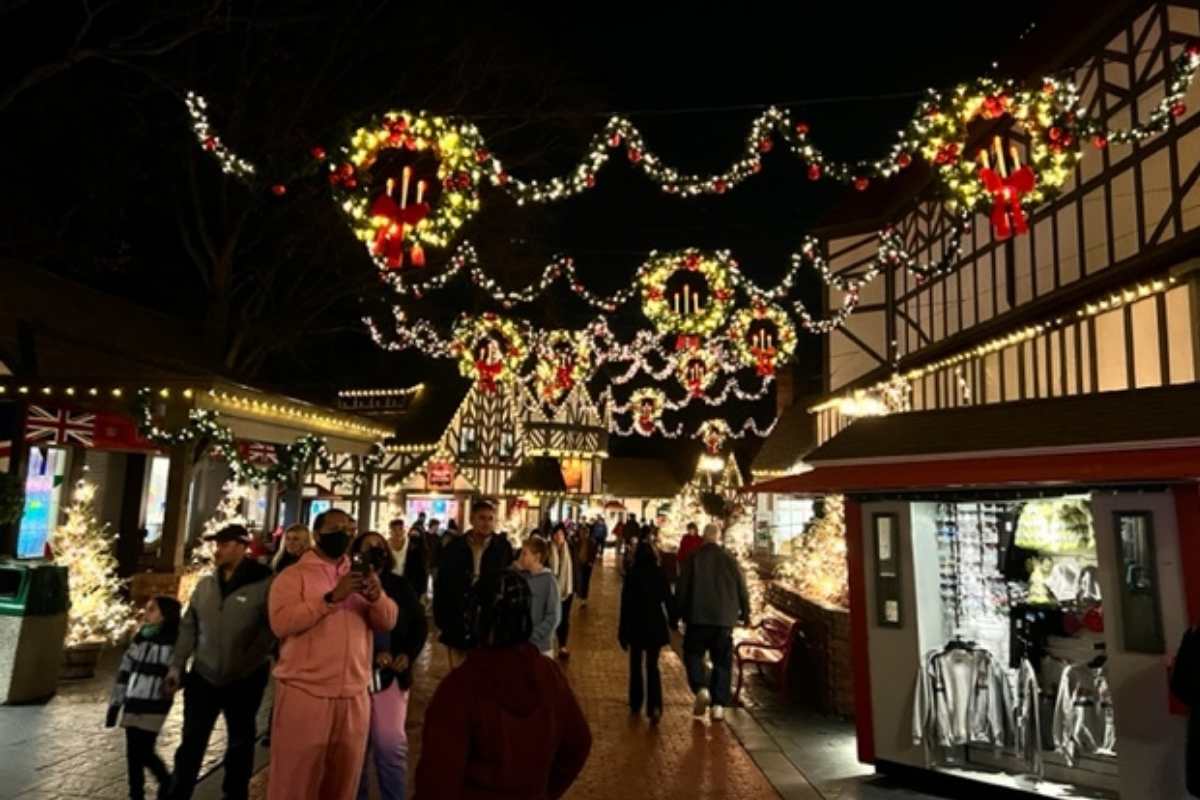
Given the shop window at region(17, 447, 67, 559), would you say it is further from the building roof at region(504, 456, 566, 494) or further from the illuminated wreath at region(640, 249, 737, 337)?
the building roof at region(504, 456, 566, 494)

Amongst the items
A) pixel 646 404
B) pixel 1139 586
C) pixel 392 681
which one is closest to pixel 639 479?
pixel 646 404

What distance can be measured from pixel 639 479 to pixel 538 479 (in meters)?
30.1

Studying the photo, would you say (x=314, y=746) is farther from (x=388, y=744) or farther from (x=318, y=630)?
(x=388, y=744)

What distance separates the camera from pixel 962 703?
6422 mm

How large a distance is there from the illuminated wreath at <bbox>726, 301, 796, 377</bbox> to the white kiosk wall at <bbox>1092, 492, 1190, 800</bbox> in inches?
368

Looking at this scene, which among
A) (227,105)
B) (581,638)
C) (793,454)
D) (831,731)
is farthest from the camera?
(793,454)

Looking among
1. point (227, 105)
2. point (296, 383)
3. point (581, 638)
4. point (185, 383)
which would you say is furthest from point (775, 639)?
point (296, 383)

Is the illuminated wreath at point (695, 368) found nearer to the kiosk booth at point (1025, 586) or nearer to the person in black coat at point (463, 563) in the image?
the kiosk booth at point (1025, 586)

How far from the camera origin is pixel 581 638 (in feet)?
45.2

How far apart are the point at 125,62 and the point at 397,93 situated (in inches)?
185

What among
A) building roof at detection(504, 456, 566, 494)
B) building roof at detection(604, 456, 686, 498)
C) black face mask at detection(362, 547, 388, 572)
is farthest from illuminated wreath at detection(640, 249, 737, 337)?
building roof at detection(604, 456, 686, 498)

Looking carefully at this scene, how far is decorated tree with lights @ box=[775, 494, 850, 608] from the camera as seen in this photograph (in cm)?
1037

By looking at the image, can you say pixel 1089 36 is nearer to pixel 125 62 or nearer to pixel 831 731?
pixel 831 731

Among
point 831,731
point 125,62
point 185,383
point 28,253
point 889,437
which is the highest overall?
point 125,62
